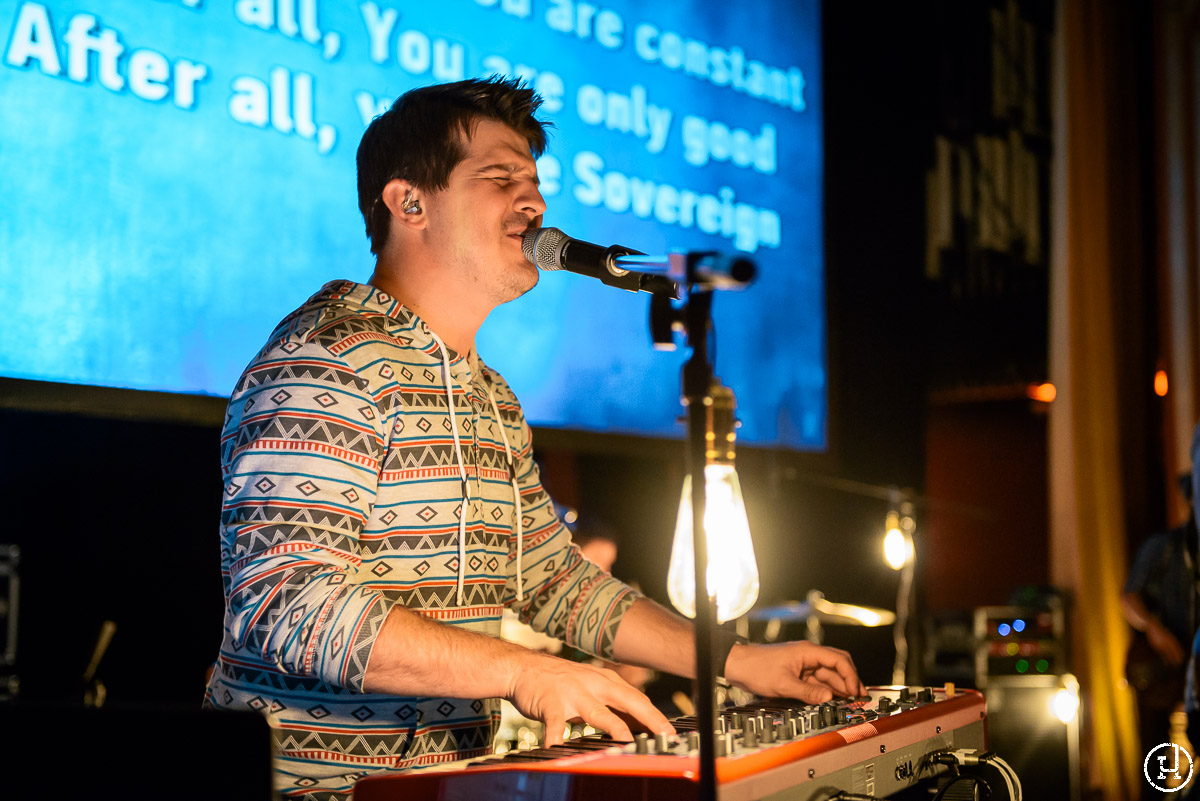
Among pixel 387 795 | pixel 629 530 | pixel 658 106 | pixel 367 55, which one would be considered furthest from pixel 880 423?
pixel 387 795

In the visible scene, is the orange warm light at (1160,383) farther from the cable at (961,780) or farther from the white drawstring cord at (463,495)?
the white drawstring cord at (463,495)

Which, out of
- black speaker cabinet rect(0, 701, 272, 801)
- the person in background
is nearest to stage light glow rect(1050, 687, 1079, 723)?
the person in background

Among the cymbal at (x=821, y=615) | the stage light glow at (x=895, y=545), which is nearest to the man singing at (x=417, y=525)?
the cymbal at (x=821, y=615)

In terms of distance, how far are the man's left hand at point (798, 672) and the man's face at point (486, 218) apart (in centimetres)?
68

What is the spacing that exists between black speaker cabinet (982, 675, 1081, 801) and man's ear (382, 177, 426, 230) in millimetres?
3275

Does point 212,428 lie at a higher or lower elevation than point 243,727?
higher

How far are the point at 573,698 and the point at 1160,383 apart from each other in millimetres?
5389

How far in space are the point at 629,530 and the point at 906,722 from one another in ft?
9.09

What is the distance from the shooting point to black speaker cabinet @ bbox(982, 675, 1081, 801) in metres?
4.02

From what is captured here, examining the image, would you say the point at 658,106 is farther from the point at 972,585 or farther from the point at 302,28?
the point at 972,585

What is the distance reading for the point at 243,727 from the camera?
0.83 metres

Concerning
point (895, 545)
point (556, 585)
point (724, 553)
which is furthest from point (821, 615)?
point (556, 585)

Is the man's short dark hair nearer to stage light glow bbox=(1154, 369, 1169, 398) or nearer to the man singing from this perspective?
the man singing

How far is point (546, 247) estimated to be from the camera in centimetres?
146
